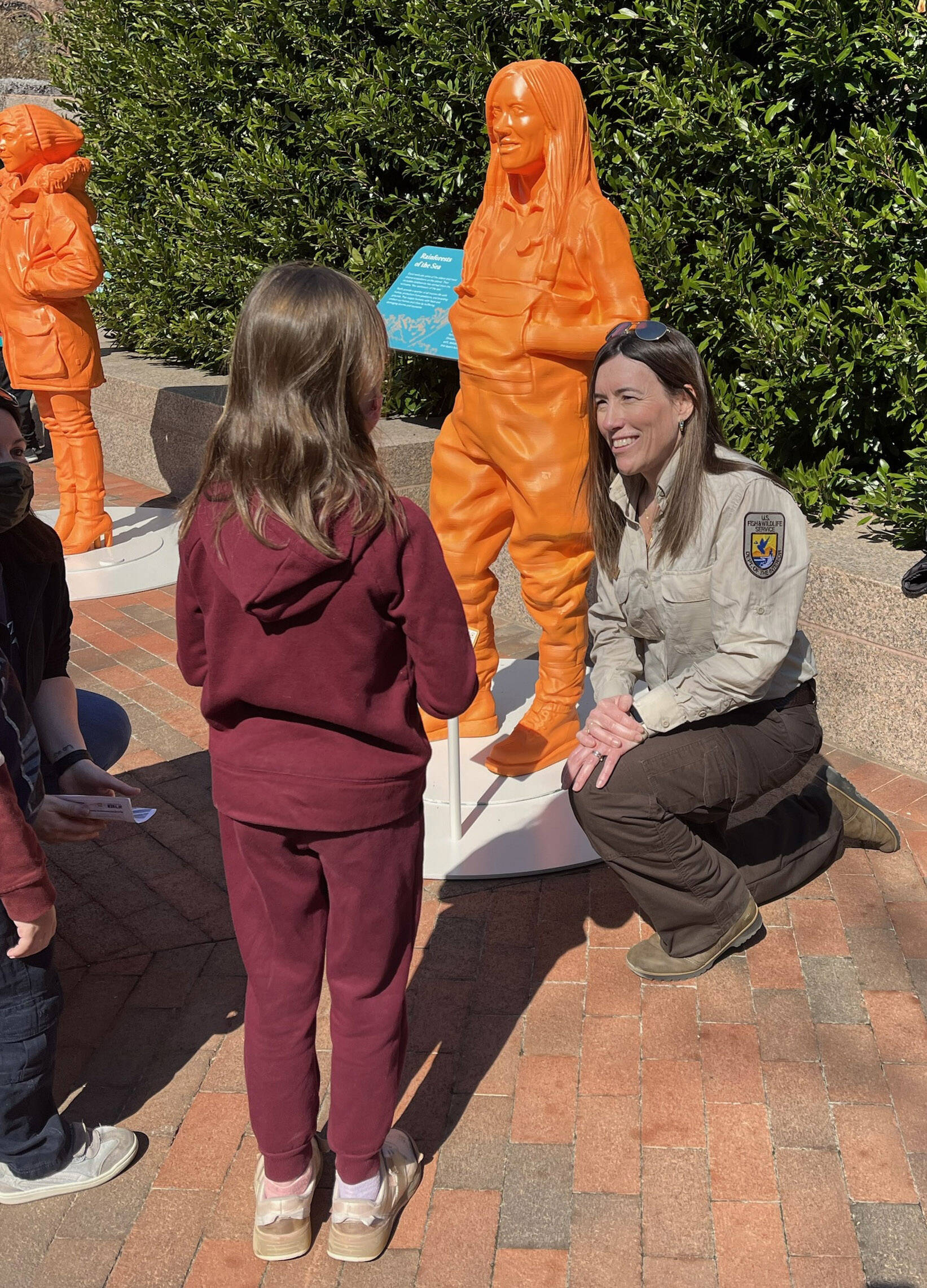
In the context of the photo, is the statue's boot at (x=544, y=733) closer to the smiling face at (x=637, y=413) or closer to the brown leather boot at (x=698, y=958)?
the brown leather boot at (x=698, y=958)

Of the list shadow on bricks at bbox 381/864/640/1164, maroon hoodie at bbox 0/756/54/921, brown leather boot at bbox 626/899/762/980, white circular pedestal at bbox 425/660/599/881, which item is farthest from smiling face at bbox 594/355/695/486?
maroon hoodie at bbox 0/756/54/921

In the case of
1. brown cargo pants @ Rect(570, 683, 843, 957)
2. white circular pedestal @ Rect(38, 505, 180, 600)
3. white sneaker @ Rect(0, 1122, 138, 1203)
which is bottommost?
white circular pedestal @ Rect(38, 505, 180, 600)

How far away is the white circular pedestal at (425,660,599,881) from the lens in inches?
151

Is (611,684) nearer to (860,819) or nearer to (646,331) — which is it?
(646,331)

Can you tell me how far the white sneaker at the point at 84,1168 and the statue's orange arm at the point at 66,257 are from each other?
14.5 ft

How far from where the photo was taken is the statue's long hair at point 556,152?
362 cm

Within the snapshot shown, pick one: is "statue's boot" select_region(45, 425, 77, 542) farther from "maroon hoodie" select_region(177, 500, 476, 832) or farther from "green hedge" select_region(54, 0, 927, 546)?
"maroon hoodie" select_region(177, 500, 476, 832)

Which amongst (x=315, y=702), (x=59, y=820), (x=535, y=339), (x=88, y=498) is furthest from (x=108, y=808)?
(x=88, y=498)

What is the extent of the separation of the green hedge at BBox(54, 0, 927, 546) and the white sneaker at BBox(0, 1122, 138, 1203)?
3.52 meters

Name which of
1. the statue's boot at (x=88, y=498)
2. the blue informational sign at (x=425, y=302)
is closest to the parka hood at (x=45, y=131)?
the statue's boot at (x=88, y=498)

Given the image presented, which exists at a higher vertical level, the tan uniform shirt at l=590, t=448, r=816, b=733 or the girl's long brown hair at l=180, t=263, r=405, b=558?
the girl's long brown hair at l=180, t=263, r=405, b=558

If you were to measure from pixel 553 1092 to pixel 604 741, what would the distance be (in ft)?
2.79

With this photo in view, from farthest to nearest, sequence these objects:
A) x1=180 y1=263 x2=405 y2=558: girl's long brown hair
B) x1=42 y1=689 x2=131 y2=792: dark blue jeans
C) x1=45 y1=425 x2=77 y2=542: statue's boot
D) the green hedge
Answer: x1=45 y1=425 x2=77 y2=542: statue's boot
the green hedge
x1=42 y1=689 x2=131 y2=792: dark blue jeans
x1=180 y1=263 x2=405 y2=558: girl's long brown hair

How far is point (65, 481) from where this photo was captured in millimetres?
6664
